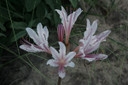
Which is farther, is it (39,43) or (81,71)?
(81,71)

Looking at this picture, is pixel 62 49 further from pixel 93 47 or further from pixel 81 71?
pixel 81 71

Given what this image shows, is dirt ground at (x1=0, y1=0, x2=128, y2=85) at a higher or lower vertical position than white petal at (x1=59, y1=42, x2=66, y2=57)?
lower

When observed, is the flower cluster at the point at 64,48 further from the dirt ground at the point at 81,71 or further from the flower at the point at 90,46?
the dirt ground at the point at 81,71

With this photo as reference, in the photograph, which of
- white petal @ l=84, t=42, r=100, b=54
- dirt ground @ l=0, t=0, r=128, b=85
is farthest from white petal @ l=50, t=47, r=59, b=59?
dirt ground @ l=0, t=0, r=128, b=85

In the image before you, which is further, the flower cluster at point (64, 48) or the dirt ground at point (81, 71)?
the dirt ground at point (81, 71)

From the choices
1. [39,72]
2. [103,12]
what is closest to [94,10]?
[103,12]

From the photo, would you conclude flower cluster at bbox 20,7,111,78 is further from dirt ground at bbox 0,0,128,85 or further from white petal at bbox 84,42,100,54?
dirt ground at bbox 0,0,128,85

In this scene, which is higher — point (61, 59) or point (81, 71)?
point (61, 59)

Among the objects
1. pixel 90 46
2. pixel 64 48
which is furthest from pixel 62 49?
pixel 90 46

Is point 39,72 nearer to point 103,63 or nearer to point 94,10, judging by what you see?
point 103,63

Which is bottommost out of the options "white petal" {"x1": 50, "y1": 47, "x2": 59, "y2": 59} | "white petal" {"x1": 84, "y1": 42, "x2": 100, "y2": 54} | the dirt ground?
the dirt ground

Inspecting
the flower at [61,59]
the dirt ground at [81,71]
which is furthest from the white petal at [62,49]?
the dirt ground at [81,71]
